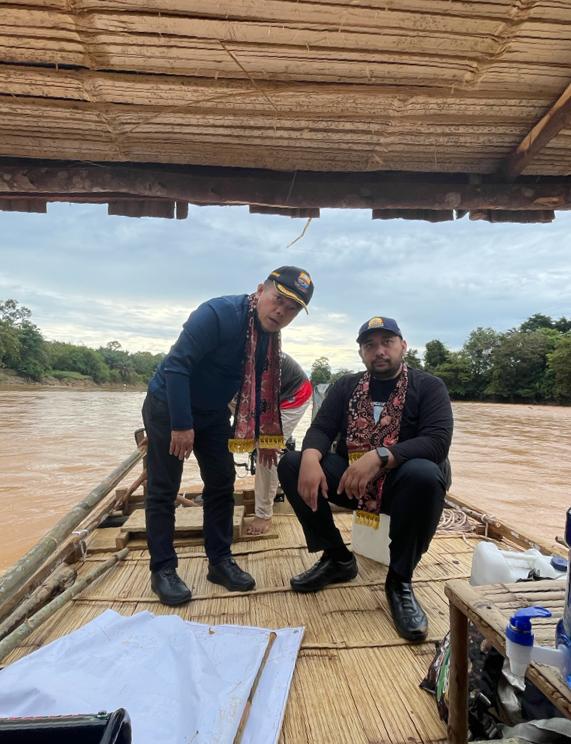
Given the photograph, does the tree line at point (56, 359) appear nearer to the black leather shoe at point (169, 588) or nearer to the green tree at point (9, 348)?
the green tree at point (9, 348)

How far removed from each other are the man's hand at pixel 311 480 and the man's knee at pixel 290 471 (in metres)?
0.05

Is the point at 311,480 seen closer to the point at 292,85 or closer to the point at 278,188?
the point at 278,188

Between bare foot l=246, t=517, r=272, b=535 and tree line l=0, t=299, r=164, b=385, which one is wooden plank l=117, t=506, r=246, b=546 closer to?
bare foot l=246, t=517, r=272, b=535

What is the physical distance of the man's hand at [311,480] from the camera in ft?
6.07

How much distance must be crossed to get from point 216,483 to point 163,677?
0.91m

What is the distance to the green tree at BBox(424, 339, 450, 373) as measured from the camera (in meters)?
50.5

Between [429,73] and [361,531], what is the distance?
2113 mm

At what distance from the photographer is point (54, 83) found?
159 cm

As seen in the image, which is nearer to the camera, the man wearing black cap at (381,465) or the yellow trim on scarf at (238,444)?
the man wearing black cap at (381,465)

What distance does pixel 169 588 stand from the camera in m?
1.87

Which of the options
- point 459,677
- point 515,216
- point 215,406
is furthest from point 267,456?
point 515,216

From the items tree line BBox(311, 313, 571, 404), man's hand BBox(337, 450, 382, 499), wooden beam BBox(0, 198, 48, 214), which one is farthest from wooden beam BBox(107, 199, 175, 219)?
tree line BBox(311, 313, 571, 404)

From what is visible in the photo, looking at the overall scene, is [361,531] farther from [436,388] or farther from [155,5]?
[155,5]

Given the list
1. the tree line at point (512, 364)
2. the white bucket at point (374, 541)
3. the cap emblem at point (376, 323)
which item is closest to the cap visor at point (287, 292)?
the cap emblem at point (376, 323)
